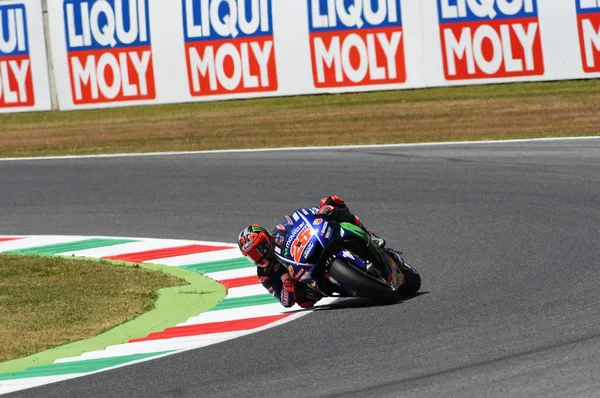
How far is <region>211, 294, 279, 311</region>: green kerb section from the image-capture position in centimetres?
968

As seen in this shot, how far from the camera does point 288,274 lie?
920 centimetres

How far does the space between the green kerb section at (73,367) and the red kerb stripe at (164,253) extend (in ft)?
13.9

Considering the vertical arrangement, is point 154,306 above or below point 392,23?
below

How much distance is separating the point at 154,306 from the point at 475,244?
3171mm

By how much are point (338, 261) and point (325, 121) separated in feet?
34.5

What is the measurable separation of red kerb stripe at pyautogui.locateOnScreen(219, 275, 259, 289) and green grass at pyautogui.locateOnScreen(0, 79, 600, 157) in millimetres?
7438

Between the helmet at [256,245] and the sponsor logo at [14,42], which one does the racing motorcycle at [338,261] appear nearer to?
the helmet at [256,245]

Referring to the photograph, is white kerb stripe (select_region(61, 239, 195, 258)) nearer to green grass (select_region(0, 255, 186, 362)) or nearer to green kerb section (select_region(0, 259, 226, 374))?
green grass (select_region(0, 255, 186, 362))

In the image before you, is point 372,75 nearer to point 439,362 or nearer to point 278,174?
point 278,174

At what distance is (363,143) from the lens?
58.9 ft

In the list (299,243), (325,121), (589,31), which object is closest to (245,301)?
(299,243)

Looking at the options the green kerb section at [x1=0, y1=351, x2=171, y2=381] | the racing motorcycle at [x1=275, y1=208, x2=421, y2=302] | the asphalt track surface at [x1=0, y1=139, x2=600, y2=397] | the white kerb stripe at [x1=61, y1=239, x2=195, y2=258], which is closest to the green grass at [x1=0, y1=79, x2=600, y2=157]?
the asphalt track surface at [x1=0, y1=139, x2=600, y2=397]

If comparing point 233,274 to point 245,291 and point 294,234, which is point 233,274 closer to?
point 245,291

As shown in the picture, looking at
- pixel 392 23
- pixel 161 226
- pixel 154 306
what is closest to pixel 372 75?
pixel 392 23
